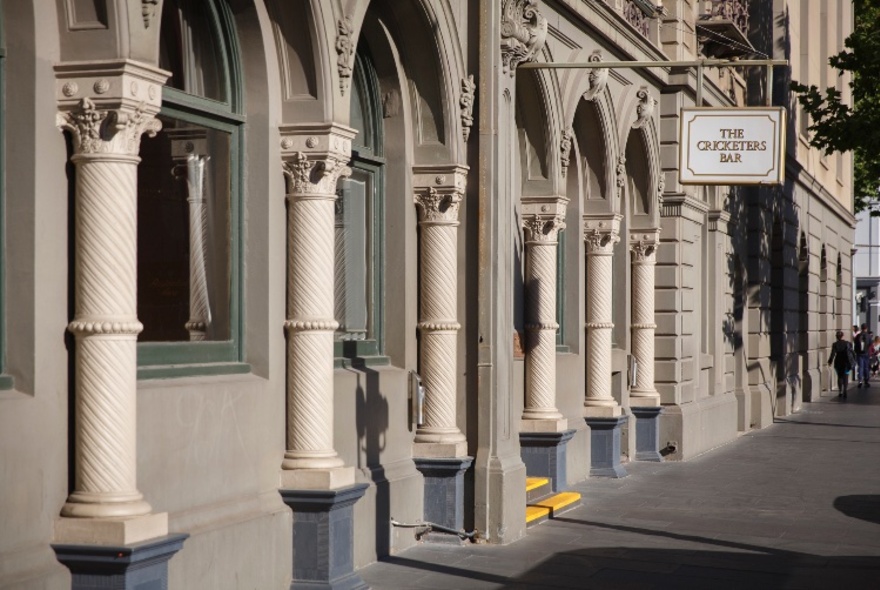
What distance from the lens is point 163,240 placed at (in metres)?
9.77

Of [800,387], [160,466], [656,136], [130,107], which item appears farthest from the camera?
[800,387]

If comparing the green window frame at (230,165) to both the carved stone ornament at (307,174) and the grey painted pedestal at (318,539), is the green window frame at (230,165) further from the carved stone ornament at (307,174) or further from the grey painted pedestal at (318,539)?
the grey painted pedestal at (318,539)

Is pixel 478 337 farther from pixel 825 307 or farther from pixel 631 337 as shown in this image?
pixel 825 307

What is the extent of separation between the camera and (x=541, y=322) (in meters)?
16.8

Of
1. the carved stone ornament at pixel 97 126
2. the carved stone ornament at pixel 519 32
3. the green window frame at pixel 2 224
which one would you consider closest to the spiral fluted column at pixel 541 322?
the carved stone ornament at pixel 519 32

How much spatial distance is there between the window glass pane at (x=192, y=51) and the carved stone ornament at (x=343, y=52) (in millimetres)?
986

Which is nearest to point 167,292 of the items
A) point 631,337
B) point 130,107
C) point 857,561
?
point 130,107

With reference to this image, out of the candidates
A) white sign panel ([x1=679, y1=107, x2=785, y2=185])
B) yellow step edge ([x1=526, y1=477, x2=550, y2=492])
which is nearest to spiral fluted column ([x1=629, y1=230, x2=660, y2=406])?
yellow step edge ([x1=526, y1=477, x2=550, y2=492])

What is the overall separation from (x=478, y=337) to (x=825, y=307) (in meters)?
31.0

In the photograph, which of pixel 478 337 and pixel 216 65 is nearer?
pixel 216 65

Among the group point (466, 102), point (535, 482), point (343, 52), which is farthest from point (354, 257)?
point (535, 482)

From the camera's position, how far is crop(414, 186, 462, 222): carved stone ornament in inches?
524

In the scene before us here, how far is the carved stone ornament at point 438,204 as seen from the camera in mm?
13312

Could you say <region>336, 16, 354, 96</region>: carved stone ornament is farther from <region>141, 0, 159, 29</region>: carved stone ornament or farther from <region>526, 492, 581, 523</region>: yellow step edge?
<region>526, 492, 581, 523</region>: yellow step edge
